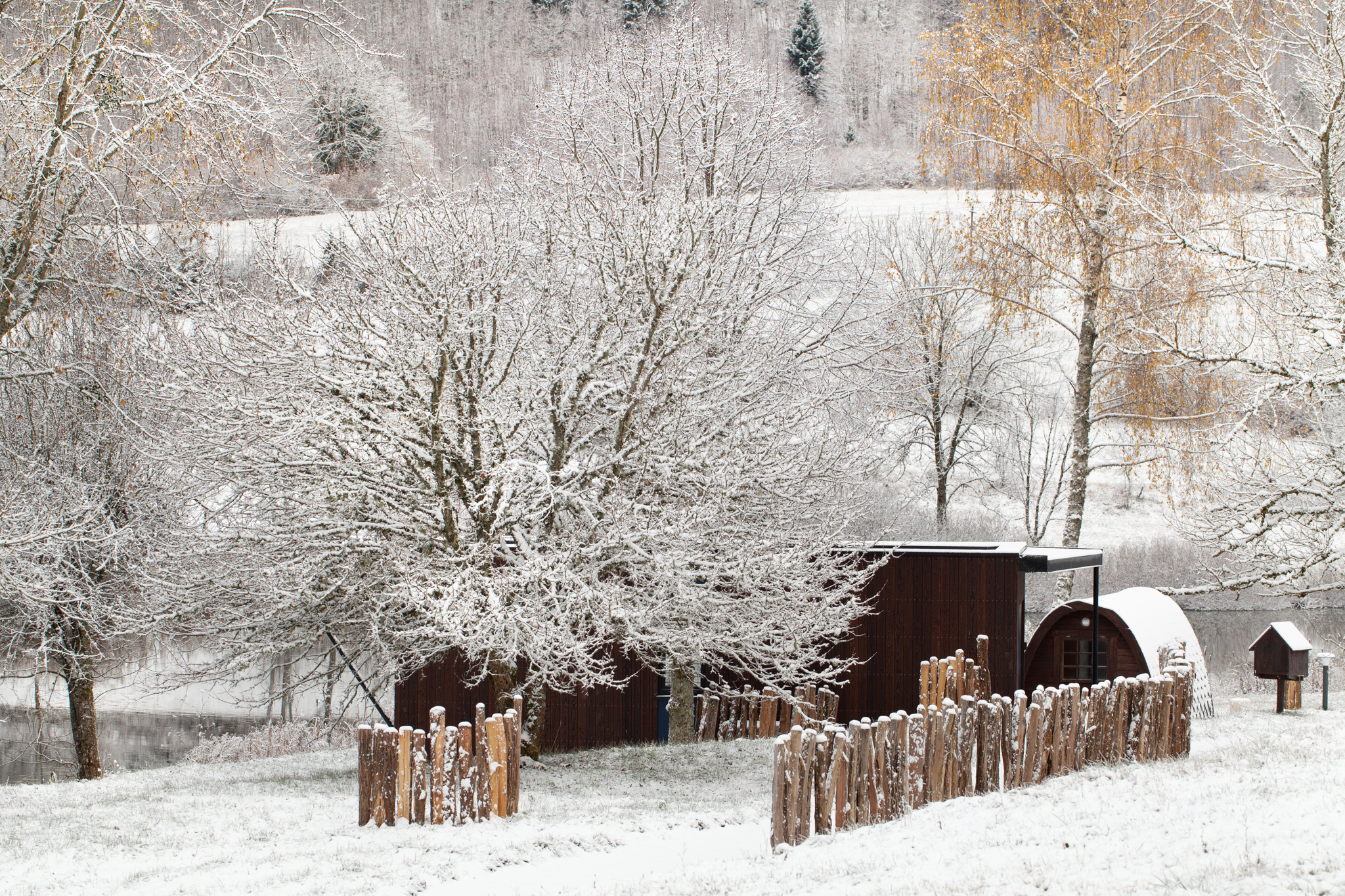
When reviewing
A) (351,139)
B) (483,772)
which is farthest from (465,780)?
(351,139)

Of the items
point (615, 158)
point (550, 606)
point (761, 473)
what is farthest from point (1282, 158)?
point (550, 606)

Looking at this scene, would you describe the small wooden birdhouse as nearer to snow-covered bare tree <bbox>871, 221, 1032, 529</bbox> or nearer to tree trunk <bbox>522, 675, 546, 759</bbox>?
tree trunk <bbox>522, 675, 546, 759</bbox>

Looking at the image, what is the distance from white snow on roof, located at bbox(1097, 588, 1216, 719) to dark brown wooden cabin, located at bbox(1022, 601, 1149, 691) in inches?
9.5

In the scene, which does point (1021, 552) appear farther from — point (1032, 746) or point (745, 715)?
point (1032, 746)

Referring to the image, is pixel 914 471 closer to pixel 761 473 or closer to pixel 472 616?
pixel 761 473

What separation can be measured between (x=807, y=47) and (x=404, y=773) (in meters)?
60.5

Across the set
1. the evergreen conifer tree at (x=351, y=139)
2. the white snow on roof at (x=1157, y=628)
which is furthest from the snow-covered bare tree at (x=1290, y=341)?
the evergreen conifer tree at (x=351, y=139)

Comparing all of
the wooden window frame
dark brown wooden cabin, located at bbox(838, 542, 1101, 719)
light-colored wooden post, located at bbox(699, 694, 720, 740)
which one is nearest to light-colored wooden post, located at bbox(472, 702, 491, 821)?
light-colored wooden post, located at bbox(699, 694, 720, 740)

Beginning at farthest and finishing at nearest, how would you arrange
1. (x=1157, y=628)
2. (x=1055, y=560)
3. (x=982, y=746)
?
(x=1157, y=628) → (x=1055, y=560) → (x=982, y=746)

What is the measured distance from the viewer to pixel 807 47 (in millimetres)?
62656

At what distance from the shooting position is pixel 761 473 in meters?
11.4

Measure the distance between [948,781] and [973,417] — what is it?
87.0 ft

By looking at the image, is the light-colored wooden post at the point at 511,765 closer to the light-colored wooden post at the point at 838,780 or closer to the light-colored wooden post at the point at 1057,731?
the light-colored wooden post at the point at 838,780

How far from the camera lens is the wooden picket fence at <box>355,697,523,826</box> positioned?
28.0ft
